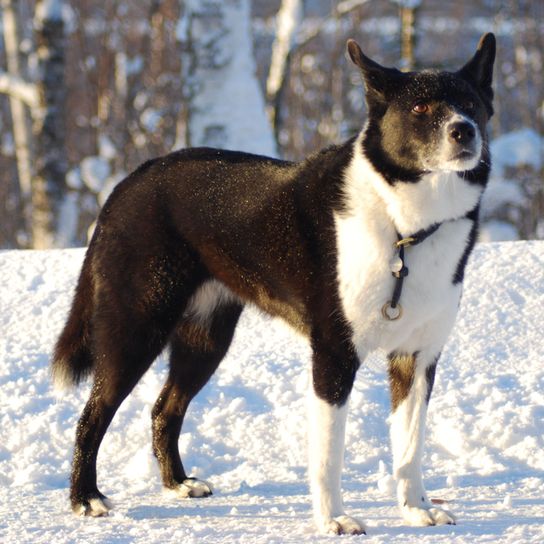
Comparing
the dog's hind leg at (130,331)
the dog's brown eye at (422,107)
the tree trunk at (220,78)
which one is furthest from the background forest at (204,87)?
the dog's brown eye at (422,107)

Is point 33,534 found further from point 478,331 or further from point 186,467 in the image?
point 478,331

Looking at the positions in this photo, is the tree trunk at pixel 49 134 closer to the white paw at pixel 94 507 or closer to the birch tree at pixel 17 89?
the birch tree at pixel 17 89

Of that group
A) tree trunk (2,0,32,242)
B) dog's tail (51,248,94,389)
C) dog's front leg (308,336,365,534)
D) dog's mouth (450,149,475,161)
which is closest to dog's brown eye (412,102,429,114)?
dog's mouth (450,149,475,161)

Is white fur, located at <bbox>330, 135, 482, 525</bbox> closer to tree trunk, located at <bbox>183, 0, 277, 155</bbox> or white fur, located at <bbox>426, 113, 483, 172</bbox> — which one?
white fur, located at <bbox>426, 113, 483, 172</bbox>

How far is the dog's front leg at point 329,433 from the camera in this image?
3.93 m

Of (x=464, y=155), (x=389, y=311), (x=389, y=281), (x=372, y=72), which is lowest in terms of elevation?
(x=389, y=311)

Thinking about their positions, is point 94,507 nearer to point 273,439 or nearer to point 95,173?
point 273,439

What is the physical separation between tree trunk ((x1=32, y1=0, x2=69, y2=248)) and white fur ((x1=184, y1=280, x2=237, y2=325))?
7.34 metres

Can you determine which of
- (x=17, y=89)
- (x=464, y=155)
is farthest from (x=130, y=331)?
(x=17, y=89)

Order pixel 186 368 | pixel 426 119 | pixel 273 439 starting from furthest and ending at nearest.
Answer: pixel 273 439 → pixel 186 368 → pixel 426 119

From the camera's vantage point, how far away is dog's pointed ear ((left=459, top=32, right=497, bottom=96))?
4.10m

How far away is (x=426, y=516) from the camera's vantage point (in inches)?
160

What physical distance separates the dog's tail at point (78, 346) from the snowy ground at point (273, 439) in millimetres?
312

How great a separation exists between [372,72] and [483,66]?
460mm
